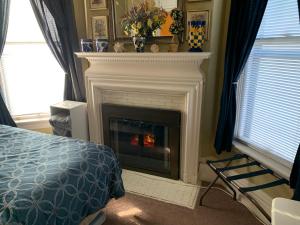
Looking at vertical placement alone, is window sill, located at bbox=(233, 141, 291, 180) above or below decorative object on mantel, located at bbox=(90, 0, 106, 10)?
Result: below

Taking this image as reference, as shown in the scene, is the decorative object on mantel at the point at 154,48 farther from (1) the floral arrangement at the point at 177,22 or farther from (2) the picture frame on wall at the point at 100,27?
(2) the picture frame on wall at the point at 100,27

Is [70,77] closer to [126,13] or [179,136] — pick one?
[126,13]

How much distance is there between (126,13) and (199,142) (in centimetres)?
160

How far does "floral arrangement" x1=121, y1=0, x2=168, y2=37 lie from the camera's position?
2139 mm

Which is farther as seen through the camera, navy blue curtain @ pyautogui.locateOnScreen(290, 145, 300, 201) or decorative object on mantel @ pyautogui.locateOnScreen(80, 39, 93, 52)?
decorative object on mantel @ pyautogui.locateOnScreen(80, 39, 93, 52)

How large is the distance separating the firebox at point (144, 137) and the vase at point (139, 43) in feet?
2.12

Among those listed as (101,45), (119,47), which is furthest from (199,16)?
(101,45)

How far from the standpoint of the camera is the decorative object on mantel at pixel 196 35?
6.61 ft

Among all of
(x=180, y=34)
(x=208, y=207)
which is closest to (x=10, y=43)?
(x=180, y=34)

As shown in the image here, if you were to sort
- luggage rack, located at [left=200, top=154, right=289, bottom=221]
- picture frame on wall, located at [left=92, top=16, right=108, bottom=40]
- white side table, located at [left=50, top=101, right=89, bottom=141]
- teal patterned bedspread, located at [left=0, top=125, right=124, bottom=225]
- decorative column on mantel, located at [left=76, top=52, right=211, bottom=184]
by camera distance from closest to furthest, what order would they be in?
teal patterned bedspread, located at [left=0, top=125, right=124, bottom=225], luggage rack, located at [left=200, top=154, right=289, bottom=221], decorative column on mantel, located at [left=76, top=52, right=211, bottom=184], picture frame on wall, located at [left=92, top=16, right=108, bottom=40], white side table, located at [left=50, top=101, right=89, bottom=141]

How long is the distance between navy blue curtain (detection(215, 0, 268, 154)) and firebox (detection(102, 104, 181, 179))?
464 mm

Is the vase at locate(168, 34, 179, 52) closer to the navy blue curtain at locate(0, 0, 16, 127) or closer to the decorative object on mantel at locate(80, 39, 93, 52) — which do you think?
the decorative object on mantel at locate(80, 39, 93, 52)

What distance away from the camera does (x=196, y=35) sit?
2.03 m

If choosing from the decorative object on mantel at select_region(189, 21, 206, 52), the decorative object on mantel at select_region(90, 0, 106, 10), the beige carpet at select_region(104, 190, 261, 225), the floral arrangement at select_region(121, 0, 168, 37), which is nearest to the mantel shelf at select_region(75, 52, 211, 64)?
the decorative object on mantel at select_region(189, 21, 206, 52)
